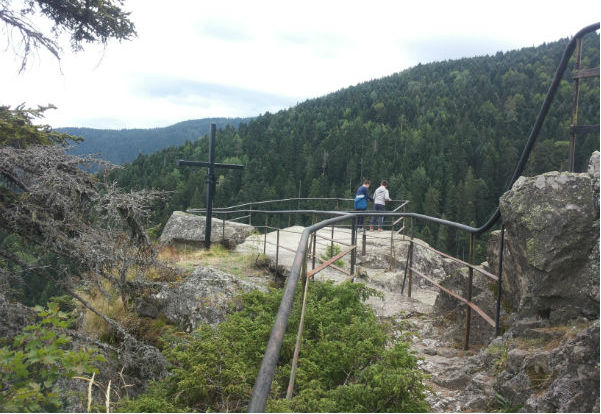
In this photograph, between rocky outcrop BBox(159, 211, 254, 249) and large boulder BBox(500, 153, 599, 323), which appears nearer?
large boulder BBox(500, 153, 599, 323)

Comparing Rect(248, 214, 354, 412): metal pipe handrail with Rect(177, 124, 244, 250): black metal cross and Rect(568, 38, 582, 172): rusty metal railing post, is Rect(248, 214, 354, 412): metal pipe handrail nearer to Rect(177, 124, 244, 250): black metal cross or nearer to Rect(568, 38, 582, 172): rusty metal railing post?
Rect(568, 38, 582, 172): rusty metal railing post

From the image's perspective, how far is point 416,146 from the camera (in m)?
95.7

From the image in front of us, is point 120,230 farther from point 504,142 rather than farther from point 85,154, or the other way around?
point 504,142

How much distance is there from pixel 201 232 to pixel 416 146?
91344 millimetres

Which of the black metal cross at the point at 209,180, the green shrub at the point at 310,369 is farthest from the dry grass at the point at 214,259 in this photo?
the green shrub at the point at 310,369

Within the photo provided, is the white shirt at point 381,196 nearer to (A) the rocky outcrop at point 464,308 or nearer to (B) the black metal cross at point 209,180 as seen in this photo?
(B) the black metal cross at point 209,180

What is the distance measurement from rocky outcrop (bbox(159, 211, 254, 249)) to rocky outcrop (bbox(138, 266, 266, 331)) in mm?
3233

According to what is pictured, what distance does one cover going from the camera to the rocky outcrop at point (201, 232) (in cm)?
980

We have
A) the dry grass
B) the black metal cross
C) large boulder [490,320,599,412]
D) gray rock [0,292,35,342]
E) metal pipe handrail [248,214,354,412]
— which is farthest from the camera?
the black metal cross

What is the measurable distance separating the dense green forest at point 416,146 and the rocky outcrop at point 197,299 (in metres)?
54.0

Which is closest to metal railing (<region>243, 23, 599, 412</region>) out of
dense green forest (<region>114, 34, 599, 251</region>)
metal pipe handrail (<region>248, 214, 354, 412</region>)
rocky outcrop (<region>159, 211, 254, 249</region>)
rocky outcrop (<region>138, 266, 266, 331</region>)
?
metal pipe handrail (<region>248, 214, 354, 412</region>)

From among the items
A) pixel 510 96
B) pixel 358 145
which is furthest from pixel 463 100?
pixel 358 145

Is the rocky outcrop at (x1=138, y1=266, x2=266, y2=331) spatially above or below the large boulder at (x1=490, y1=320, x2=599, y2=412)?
→ below

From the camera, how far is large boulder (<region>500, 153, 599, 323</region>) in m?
2.54
